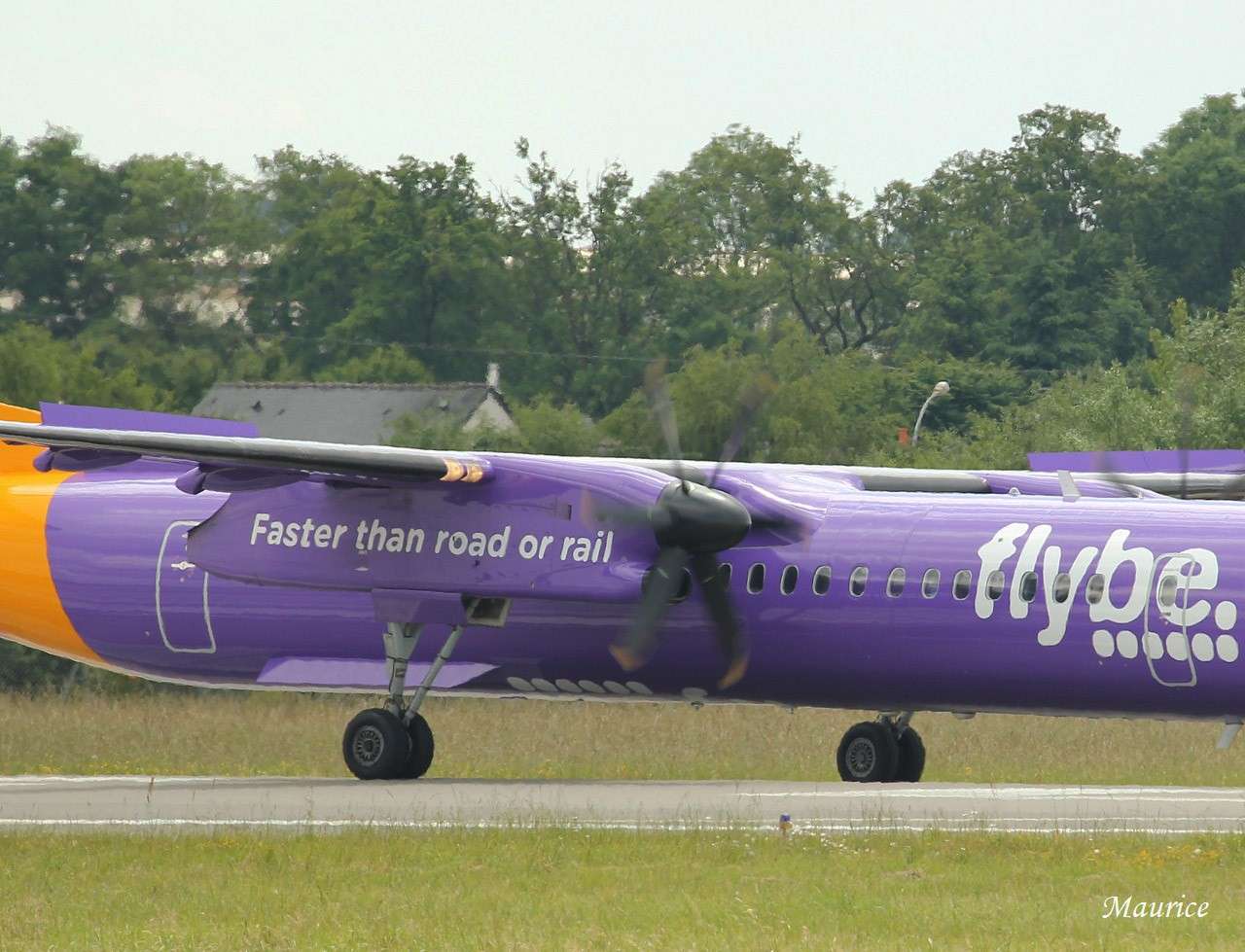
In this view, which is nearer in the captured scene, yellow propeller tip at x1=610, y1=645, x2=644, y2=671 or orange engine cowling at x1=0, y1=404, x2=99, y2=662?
yellow propeller tip at x1=610, y1=645, x2=644, y2=671

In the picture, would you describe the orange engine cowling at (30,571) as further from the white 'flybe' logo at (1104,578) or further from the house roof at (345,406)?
the house roof at (345,406)

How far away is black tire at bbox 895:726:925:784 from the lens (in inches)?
951

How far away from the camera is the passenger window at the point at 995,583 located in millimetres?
21859

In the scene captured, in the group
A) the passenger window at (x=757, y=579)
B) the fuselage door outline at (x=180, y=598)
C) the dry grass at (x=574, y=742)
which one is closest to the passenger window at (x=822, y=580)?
the passenger window at (x=757, y=579)

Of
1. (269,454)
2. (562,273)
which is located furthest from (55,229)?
(269,454)

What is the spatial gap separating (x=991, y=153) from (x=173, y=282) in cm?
3805

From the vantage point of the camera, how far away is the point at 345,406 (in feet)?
219

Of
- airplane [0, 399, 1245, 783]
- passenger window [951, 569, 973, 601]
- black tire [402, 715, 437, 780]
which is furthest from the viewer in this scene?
black tire [402, 715, 437, 780]

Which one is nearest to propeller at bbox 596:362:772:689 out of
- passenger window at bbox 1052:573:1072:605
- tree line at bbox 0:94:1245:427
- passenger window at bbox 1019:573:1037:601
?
passenger window at bbox 1019:573:1037:601

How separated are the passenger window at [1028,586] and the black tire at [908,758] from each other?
3.04 metres

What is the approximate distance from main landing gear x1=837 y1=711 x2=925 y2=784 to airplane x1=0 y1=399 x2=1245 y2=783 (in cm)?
3

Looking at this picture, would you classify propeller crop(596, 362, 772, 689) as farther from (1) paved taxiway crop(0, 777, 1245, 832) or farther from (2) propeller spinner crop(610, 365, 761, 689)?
(1) paved taxiway crop(0, 777, 1245, 832)

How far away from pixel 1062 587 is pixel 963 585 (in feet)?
3.44

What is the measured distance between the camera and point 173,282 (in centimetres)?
7944
